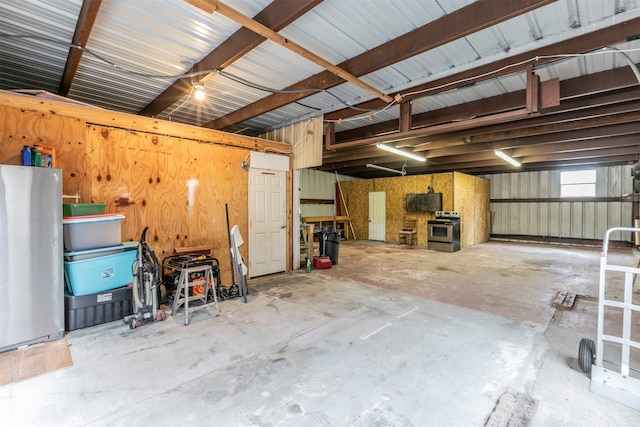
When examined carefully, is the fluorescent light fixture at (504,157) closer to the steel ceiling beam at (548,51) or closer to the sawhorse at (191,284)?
the steel ceiling beam at (548,51)

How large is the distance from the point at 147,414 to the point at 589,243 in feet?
44.3

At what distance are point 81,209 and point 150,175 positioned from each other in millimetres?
1011

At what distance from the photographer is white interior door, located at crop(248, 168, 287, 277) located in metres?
Answer: 5.17

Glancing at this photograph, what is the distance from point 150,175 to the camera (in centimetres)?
398

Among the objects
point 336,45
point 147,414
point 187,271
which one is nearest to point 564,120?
point 336,45

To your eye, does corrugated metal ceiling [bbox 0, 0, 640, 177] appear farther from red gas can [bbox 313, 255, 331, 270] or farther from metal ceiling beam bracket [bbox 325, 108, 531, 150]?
red gas can [bbox 313, 255, 331, 270]

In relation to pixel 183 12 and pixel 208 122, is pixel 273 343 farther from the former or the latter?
pixel 208 122

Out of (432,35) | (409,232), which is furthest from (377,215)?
(432,35)

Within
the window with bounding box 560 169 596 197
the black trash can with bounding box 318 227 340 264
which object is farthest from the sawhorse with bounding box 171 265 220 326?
the window with bounding box 560 169 596 197

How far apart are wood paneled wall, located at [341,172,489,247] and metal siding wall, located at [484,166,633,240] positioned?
30.8 inches

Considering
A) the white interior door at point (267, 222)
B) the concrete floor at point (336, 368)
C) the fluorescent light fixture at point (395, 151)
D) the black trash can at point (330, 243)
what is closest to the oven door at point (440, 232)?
the fluorescent light fixture at point (395, 151)

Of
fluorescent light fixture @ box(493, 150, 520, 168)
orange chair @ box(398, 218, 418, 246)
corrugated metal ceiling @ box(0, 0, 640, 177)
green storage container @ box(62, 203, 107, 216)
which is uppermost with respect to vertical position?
corrugated metal ceiling @ box(0, 0, 640, 177)

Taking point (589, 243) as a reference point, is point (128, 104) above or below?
above

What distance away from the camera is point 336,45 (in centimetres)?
293
